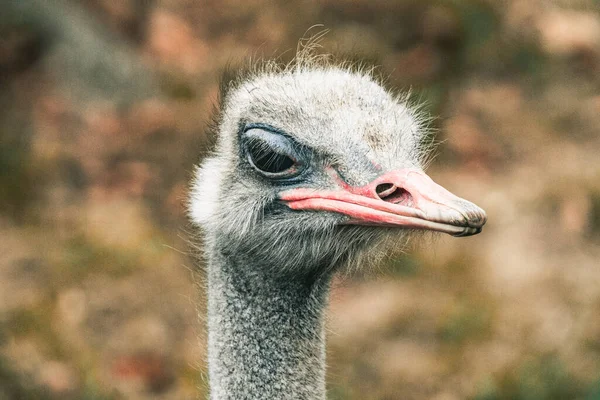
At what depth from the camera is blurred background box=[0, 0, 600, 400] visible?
474cm

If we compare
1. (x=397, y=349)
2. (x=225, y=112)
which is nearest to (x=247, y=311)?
(x=225, y=112)

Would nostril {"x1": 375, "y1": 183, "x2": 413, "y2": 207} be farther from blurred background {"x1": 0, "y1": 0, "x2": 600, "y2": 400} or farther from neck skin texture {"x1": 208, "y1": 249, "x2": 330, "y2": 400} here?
blurred background {"x1": 0, "y1": 0, "x2": 600, "y2": 400}

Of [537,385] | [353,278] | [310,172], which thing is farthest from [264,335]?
[537,385]

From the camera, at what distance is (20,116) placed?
6281 millimetres

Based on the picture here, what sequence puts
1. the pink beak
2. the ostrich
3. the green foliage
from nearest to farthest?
the pink beak
the ostrich
the green foliage

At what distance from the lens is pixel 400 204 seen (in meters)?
2.02

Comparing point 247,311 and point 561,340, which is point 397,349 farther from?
point 247,311

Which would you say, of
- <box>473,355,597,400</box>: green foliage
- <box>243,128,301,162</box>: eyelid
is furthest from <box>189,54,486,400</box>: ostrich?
<box>473,355,597,400</box>: green foliage

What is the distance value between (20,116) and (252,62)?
398 cm

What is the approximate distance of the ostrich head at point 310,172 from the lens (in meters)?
2.14

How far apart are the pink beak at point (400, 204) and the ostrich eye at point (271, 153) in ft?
0.18

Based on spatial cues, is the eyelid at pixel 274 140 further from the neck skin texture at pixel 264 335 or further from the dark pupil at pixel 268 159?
the neck skin texture at pixel 264 335

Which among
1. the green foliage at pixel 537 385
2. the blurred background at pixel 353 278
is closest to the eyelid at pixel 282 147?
the blurred background at pixel 353 278

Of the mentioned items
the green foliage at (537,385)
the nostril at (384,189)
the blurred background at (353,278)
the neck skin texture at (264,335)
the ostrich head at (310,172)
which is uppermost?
the blurred background at (353,278)
